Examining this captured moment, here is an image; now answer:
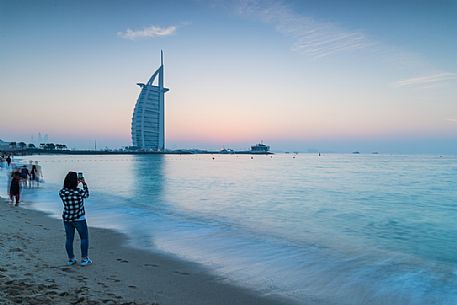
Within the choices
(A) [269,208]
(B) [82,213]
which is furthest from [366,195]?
(B) [82,213]

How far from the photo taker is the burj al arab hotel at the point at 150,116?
584ft

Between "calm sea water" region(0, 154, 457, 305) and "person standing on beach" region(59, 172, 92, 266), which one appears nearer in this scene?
"person standing on beach" region(59, 172, 92, 266)

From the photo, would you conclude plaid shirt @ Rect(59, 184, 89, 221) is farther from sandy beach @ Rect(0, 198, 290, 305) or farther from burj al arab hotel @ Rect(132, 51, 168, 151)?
burj al arab hotel @ Rect(132, 51, 168, 151)

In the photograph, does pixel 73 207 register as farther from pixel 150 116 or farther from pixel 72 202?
pixel 150 116

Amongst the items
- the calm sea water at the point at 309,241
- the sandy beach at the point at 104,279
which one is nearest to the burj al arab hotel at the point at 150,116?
the calm sea water at the point at 309,241

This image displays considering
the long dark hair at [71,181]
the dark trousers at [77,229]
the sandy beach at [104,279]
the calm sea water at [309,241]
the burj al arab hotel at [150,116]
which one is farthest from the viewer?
the burj al arab hotel at [150,116]

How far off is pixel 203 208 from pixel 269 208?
366 cm

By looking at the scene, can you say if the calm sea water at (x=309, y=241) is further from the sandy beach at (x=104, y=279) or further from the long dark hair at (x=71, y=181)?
the long dark hair at (x=71, y=181)

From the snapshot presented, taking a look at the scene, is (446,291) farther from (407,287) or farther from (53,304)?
(53,304)

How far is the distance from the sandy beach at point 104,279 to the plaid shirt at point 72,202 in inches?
39.3

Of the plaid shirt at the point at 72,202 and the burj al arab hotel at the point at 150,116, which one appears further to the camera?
the burj al arab hotel at the point at 150,116

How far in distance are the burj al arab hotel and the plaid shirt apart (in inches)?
7002

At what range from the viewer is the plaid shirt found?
5.84 metres

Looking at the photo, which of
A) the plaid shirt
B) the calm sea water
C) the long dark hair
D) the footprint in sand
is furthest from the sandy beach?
the long dark hair
